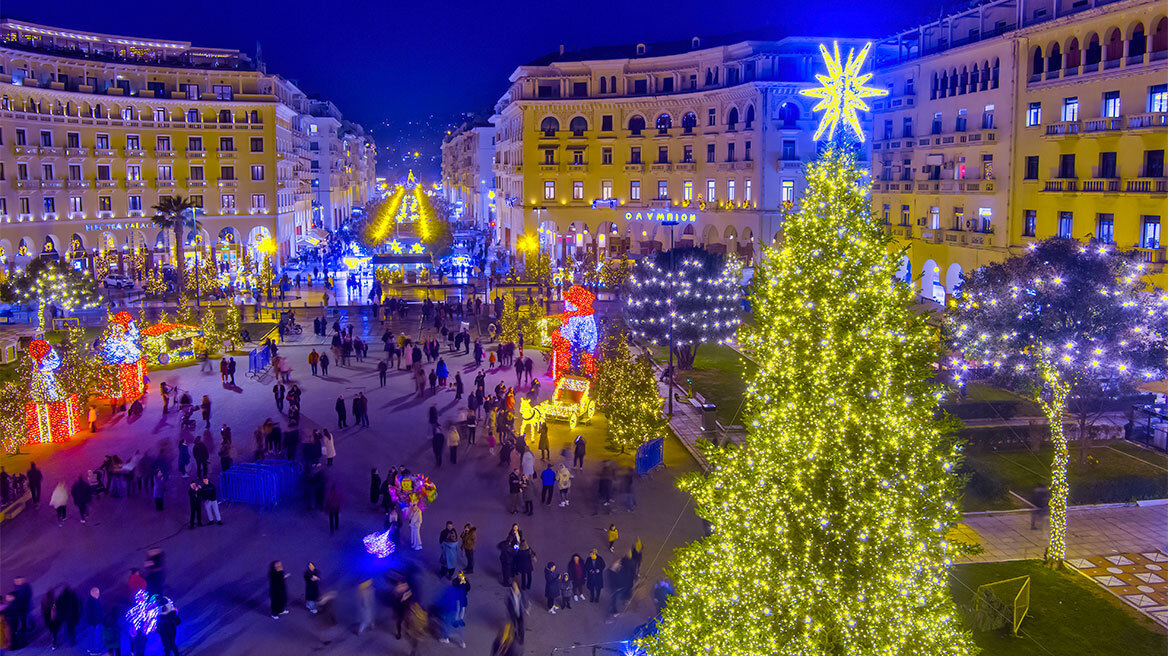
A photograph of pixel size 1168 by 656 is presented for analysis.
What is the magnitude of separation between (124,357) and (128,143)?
1542 inches

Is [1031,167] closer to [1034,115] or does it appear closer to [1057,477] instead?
[1034,115]

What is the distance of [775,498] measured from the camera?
1014 cm

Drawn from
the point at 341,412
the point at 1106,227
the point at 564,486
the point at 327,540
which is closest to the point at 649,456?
the point at 564,486

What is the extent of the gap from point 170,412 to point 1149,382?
28364 mm

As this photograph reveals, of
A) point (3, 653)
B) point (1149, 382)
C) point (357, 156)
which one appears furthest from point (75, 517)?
point (357, 156)

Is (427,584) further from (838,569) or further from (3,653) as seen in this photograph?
(838,569)

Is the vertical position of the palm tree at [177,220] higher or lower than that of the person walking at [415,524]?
higher

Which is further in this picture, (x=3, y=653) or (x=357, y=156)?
(x=357, y=156)

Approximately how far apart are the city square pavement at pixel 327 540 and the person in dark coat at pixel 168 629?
267 mm

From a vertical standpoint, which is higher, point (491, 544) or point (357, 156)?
point (357, 156)

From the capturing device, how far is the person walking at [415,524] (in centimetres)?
1900

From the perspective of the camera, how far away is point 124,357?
30.6 m

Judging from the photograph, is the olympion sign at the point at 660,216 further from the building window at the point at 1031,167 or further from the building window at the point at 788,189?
the building window at the point at 1031,167

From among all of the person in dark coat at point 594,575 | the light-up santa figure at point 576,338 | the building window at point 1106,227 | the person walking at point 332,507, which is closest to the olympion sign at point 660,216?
the building window at point 1106,227
